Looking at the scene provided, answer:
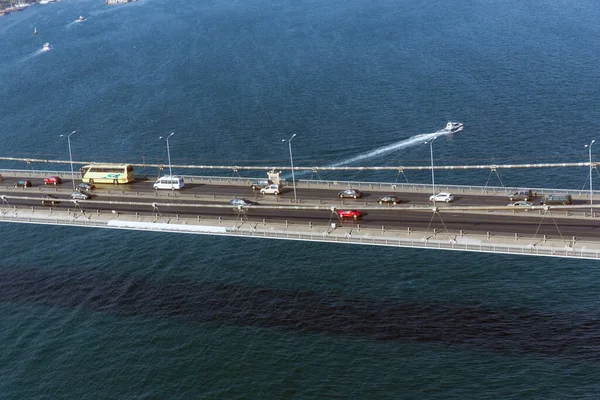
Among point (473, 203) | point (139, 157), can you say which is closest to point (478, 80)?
point (139, 157)

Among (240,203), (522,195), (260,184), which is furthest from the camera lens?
(260,184)

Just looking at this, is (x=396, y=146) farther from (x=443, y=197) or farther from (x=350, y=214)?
(x=350, y=214)

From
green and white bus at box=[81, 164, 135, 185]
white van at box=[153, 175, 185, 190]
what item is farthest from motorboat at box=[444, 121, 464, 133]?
green and white bus at box=[81, 164, 135, 185]

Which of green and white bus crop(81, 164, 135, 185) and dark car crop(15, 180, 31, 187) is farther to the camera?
dark car crop(15, 180, 31, 187)

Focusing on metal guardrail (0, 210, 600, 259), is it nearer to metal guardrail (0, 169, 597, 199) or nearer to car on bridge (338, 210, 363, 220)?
car on bridge (338, 210, 363, 220)

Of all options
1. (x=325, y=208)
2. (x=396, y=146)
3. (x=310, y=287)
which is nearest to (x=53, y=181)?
(x=310, y=287)

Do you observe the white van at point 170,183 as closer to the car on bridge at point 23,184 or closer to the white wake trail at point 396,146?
the car on bridge at point 23,184
